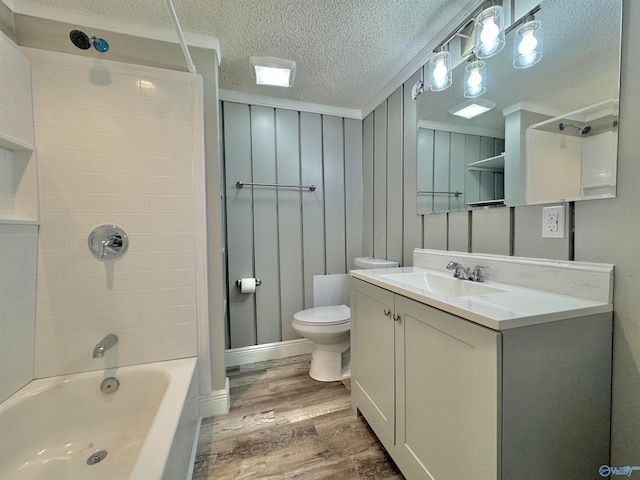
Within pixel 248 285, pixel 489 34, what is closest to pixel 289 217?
pixel 248 285

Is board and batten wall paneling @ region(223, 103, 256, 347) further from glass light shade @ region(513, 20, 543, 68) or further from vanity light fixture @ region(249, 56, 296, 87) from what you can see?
glass light shade @ region(513, 20, 543, 68)

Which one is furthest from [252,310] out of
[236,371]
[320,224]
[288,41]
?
[288,41]

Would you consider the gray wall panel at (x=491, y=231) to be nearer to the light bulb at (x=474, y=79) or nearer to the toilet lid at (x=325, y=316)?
the light bulb at (x=474, y=79)

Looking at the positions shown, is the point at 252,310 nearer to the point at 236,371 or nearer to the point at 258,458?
the point at 236,371

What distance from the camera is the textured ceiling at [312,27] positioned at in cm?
126

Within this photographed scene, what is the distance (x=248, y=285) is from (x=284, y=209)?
2.34 feet

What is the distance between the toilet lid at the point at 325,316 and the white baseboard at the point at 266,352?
463 mm

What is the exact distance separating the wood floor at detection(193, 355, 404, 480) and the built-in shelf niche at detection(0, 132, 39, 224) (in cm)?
146

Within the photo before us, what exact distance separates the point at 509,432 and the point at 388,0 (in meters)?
1.79

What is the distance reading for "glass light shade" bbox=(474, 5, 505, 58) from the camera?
1130 millimetres

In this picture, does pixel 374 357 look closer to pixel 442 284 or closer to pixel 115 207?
pixel 442 284

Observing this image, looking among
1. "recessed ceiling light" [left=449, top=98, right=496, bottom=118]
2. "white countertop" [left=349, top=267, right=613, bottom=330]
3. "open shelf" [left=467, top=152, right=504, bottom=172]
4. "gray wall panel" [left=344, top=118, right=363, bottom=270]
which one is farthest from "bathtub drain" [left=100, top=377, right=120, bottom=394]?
"recessed ceiling light" [left=449, top=98, right=496, bottom=118]

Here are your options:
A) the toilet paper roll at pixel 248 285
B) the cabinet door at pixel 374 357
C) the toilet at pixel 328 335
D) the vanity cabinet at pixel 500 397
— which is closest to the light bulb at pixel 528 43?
the vanity cabinet at pixel 500 397

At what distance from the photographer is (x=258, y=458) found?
124 cm
